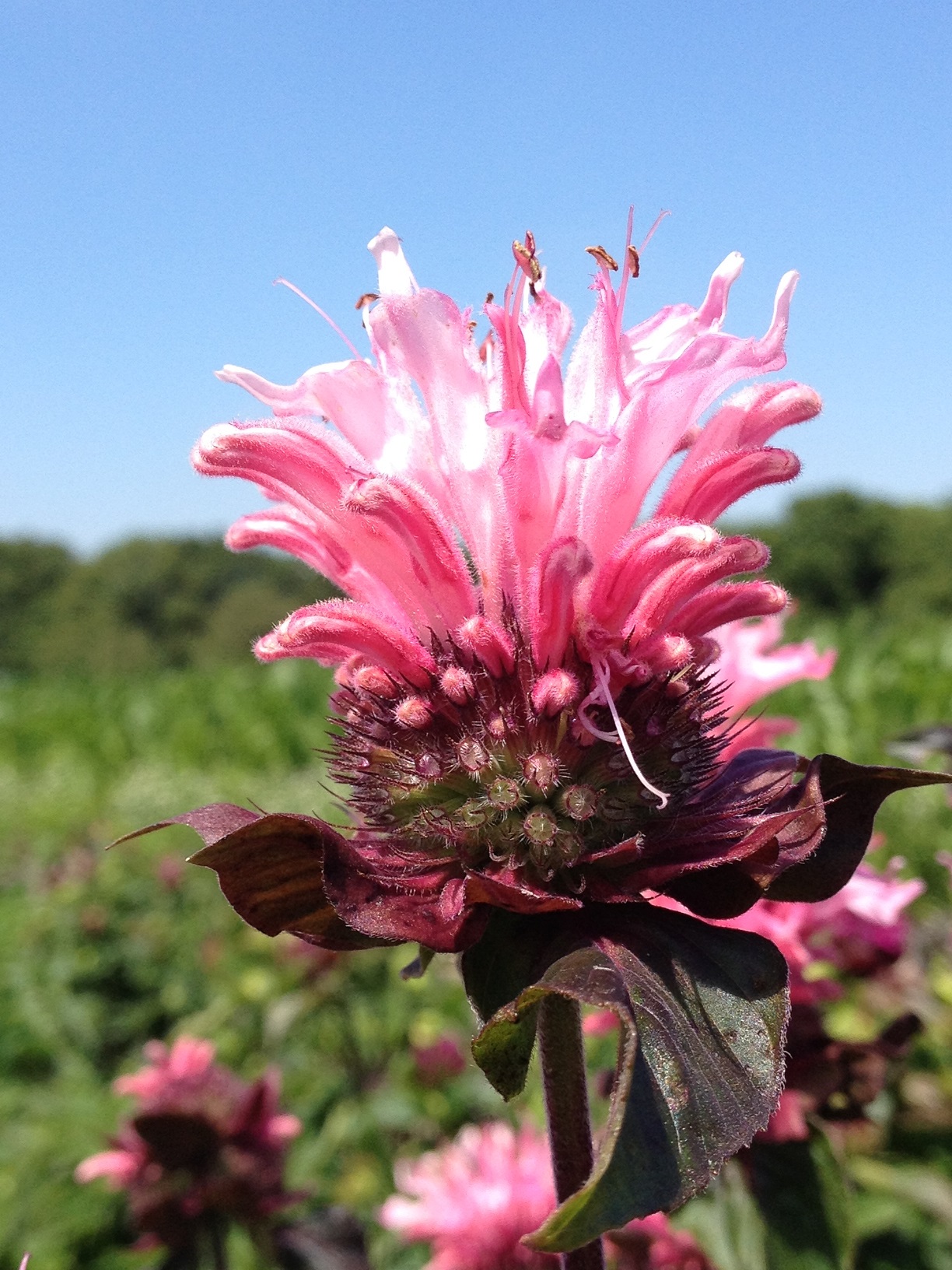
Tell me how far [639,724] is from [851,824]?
23 cm

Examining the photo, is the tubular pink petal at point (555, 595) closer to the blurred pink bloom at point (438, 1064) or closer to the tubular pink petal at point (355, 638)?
the tubular pink petal at point (355, 638)

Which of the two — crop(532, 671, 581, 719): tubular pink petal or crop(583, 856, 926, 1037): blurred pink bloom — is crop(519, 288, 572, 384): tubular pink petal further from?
crop(583, 856, 926, 1037): blurred pink bloom

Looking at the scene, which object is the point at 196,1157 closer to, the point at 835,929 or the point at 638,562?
the point at 835,929

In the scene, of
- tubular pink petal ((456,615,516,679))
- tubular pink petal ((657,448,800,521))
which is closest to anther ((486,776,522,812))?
tubular pink petal ((456,615,516,679))

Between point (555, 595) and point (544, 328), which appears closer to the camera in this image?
point (555, 595)

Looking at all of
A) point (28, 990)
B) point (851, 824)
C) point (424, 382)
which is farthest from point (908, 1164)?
point (28, 990)

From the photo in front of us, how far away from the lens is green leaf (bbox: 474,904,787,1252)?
685mm

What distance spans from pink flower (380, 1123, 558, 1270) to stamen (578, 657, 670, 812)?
1.04 metres

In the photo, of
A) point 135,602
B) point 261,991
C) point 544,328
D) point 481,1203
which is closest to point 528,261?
point 544,328

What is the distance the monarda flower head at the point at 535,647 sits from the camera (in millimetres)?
921

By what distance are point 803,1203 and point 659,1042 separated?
1.80 feet

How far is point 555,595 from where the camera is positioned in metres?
1.01

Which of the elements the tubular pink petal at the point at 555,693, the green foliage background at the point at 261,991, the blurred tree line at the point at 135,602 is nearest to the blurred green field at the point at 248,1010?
the green foliage background at the point at 261,991

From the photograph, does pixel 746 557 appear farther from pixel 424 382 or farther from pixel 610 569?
pixel 424 382
